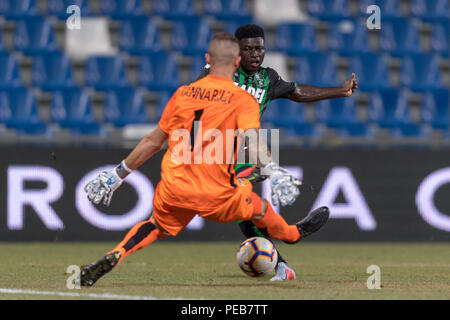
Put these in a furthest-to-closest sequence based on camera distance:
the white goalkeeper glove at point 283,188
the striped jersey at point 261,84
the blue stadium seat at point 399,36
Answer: the blue stadium seat at point 399,36
the striped jersey at point 261,84
the white goalkeeper glove at point 283,188

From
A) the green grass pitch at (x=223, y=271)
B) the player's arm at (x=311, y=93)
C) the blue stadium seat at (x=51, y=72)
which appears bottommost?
the green grass pitch at (x=223, y=271)

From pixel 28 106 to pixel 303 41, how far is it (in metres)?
4.69

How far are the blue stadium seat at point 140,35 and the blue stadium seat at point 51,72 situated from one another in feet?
3.70

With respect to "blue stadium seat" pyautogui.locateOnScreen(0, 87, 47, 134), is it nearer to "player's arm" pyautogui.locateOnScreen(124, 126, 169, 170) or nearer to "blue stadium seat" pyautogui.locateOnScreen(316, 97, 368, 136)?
"blue stadium seat" pyautogui.locateOnScreen(316, 97, 368, 136)

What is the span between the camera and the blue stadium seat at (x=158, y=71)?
1430 centimetres

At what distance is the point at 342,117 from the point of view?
46.8ft

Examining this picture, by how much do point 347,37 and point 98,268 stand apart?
10.0m

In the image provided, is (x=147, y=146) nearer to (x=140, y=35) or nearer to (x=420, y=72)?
(x=140, y=35)

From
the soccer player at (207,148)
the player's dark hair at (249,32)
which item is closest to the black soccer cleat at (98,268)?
the soccer player at (207,148)

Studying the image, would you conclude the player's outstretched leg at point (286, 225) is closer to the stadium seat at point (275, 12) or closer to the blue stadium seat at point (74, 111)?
the blue stadium seat at point (74, 111)

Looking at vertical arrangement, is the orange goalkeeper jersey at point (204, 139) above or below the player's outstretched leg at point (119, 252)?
above


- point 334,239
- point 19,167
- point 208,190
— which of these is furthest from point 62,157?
point 208,190

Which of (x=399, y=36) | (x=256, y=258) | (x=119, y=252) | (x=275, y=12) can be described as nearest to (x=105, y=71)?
(x=275, y=12)

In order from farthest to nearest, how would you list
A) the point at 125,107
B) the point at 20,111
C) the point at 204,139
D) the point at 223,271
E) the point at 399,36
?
the point at 399,36
the point at 125,107
the point at 20,111
the point at 223,271
the point at 204,139
